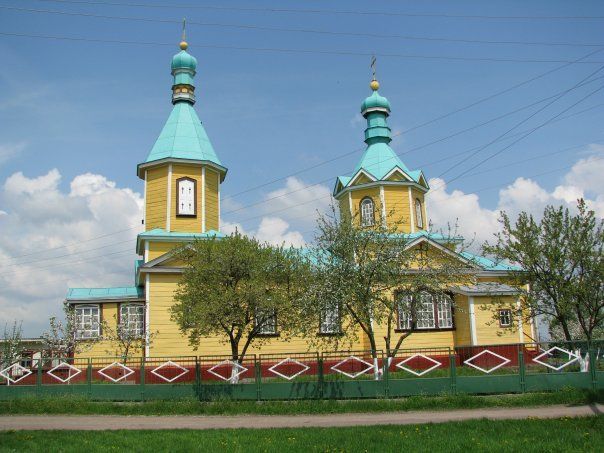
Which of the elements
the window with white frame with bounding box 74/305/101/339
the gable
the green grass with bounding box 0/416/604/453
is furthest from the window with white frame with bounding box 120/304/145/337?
the green grass with bounding box 0/416/604/453

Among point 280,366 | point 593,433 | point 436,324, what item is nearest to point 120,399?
point 280,366

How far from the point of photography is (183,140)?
2706 cm

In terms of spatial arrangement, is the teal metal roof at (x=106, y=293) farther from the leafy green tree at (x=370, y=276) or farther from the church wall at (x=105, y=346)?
the leafy green tree at (x=370, y=276)

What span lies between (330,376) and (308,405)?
168 cm

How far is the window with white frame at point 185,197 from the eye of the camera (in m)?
26.1

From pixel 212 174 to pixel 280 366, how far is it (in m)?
12.0

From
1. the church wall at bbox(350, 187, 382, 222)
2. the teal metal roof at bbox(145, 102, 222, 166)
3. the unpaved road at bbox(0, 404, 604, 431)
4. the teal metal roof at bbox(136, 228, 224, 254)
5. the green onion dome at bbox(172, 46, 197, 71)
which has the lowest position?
the unpaved road at bbox(0, 404, 604, 431)

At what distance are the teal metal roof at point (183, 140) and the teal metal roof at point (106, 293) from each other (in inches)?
227

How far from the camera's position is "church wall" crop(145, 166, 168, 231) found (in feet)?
85.6

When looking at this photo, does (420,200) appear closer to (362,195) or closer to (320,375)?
(362,195)

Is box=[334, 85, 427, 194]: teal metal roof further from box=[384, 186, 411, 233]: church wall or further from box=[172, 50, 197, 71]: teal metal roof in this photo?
box=[172, 50, 197, 71]: teal metal roof

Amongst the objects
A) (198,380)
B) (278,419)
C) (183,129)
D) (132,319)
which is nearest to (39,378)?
(198,380)

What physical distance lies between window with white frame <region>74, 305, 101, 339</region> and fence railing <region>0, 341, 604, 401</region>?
18.1 ft

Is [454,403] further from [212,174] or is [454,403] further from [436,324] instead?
[212,174]
